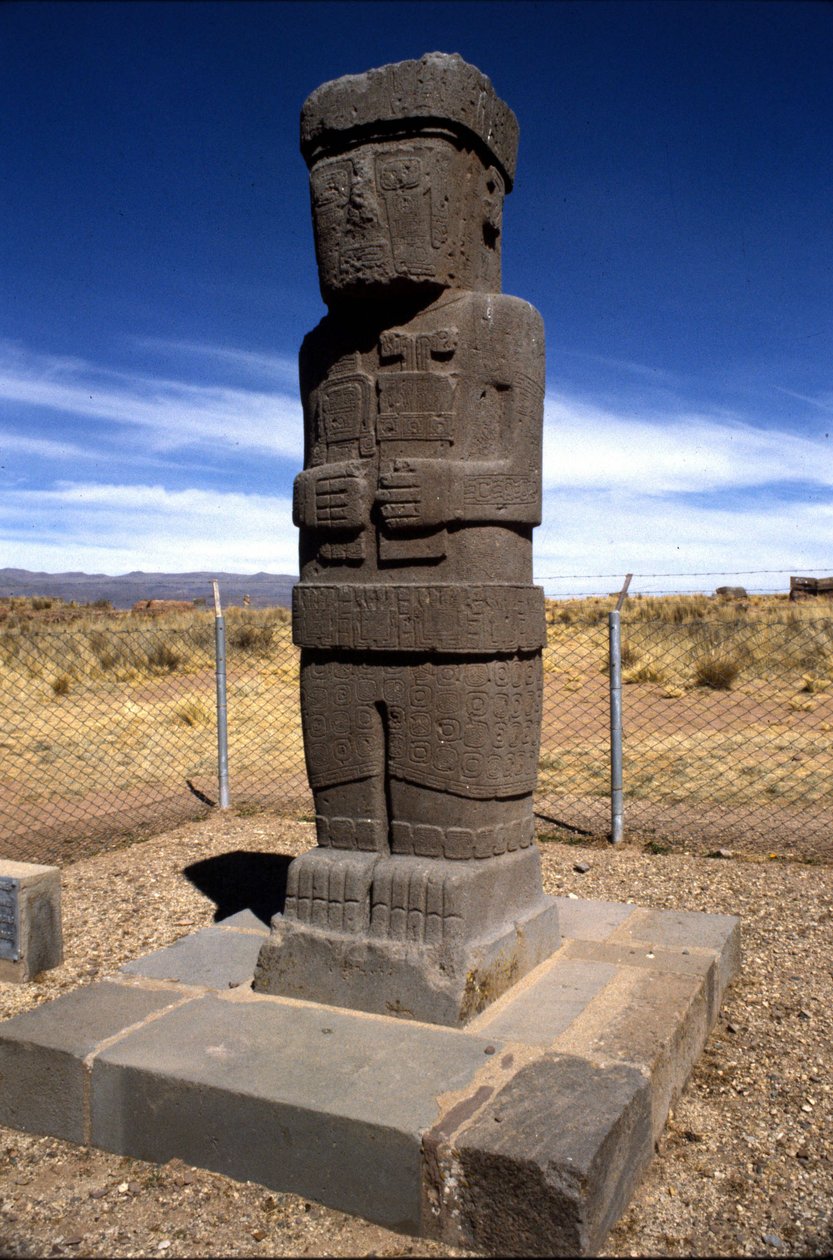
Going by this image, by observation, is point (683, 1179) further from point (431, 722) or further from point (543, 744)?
point (543, 744)

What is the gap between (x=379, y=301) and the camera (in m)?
3.96

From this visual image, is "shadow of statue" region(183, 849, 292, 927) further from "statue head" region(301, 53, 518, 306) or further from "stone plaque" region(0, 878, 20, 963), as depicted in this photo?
"statue head" region(301, 53, 518, 306)

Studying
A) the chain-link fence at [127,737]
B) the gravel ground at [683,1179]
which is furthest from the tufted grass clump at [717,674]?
the gravel ground at [683,1179]

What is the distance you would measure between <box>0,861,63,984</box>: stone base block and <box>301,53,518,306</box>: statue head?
3088mm

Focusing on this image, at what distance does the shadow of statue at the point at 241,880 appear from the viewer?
5.71 m

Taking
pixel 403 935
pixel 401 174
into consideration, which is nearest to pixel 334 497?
pixel 401 174

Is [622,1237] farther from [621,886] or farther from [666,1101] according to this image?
[621,886]

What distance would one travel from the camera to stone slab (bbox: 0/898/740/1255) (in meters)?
2.72

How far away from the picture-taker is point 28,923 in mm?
4695

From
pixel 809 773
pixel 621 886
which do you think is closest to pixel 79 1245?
pixel 621 886

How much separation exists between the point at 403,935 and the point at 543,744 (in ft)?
23.1

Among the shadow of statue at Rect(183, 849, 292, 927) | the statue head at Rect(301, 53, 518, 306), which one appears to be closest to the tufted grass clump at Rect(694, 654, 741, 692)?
the shadow of statue at Rect(183, 849, 292, 927)

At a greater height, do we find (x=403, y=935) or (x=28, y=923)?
(x=403, y=935)

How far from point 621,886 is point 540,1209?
348cm
